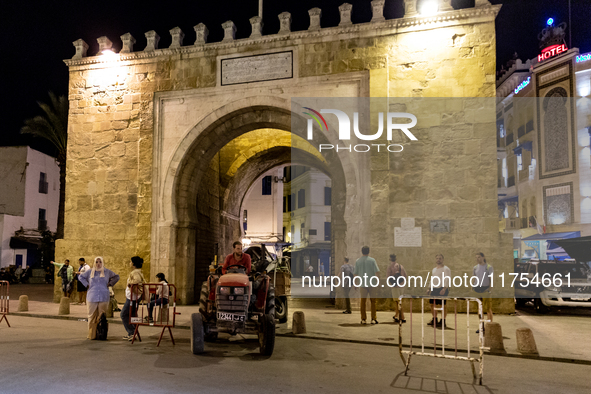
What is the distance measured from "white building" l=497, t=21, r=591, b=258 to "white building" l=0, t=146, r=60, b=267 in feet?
106

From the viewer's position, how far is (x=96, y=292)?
889 centimetres

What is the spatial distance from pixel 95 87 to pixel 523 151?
3081 centimetres

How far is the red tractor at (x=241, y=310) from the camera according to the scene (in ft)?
24.4

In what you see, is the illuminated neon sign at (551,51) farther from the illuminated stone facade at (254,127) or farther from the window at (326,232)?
the illuminated stone facade at (254,127)

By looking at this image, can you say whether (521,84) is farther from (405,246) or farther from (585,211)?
(405,246)

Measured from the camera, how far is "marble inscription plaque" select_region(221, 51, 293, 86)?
14781 millimetres

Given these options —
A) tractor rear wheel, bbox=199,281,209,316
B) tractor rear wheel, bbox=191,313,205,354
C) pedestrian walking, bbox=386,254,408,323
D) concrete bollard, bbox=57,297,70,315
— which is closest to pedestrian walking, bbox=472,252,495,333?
pedestrian walking, bbox=386,254,408,323

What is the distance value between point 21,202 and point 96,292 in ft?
101

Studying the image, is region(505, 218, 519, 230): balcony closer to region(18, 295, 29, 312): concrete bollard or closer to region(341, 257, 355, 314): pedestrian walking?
region(341, 257, 355, 314): pedestrian walking

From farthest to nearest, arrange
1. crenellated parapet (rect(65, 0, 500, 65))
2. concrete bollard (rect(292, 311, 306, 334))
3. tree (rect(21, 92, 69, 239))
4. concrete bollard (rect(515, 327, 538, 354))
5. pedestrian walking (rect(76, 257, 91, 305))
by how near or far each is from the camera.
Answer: tree (rect(21, 92, 69, 239)) → pedestrian walking (rect(76, 257, 91, 305)) → crenellated parapet (rect(65, 0, 500, 65)) → concrete bollard (rect(292, 311, 306, 334)) → concrete bollard (rect(515, 327, 538, 354))

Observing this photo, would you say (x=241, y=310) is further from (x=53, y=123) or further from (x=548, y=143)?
(x=548, y=143)

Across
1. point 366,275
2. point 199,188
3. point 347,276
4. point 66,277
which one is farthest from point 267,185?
point 366,275

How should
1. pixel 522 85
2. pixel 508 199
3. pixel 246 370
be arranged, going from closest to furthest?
pixel 246 370, pixel 522 85, pixel 508 199

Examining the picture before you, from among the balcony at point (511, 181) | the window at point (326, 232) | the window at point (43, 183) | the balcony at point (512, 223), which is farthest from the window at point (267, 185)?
the balcony at point (511, 181)
